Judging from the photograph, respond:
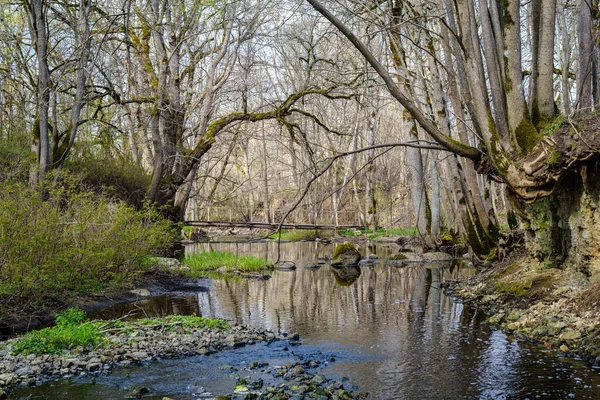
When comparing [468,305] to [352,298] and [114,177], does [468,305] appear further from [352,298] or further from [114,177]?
[114,177]

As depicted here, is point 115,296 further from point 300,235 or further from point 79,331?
point 300,235

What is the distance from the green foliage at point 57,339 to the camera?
693cm

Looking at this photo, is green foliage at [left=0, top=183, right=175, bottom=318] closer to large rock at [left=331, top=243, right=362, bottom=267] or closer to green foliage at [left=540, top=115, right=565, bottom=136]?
large rock at [left=331, top=243, right=362, bottom=267]

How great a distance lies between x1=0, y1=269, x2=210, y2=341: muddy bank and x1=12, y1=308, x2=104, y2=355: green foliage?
1442mm

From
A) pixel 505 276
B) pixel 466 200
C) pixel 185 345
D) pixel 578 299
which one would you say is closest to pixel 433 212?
pixel 466 200

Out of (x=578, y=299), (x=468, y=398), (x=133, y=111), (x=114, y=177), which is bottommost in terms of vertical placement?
(x=468, y=398)

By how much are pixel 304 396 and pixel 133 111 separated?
694 inches

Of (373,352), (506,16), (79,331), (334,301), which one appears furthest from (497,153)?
(79,331)

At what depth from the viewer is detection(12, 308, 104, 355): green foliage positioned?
22.7 ft

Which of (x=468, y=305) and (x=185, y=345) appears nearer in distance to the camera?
(x=185, y=345)

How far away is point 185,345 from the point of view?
25.2 ft

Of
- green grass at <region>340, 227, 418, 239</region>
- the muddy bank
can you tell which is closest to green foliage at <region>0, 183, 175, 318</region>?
the muddy bank

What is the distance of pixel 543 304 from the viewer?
8.89 m

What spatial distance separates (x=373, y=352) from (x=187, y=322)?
2883mm
